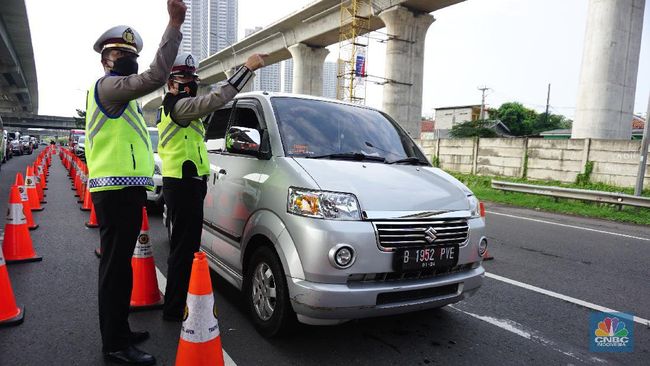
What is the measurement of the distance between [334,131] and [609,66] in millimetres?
15532

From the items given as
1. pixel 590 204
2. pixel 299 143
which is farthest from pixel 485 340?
pixel 590 204

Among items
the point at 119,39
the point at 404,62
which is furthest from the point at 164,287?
the point at 404,62

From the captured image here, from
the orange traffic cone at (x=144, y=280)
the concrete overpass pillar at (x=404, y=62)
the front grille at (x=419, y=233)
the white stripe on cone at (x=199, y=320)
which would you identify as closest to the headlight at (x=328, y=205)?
the front grille at (x=419, y=233)

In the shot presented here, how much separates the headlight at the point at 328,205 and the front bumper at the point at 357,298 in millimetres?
444

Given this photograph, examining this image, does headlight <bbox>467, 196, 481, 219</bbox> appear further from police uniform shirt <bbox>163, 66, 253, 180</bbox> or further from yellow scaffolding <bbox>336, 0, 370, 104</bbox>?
yellow scaffolding <bbox>336, 0, 370, 104</bbox>

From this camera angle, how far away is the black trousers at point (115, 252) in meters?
2.84

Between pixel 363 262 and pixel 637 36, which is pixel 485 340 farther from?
pixel 637 36

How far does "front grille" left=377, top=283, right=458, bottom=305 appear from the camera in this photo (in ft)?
9.47

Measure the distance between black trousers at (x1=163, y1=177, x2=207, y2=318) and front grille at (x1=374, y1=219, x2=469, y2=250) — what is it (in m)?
1.55

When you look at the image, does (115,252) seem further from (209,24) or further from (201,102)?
(209,24)

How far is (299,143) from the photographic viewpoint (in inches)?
141

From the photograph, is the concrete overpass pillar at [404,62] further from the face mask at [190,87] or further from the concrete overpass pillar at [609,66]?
the face mask at [190,87]

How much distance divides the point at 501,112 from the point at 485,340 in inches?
2802

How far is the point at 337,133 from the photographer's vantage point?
3881 mm
